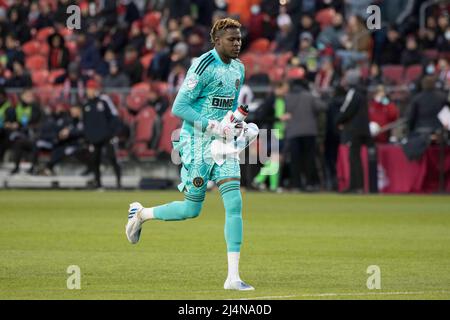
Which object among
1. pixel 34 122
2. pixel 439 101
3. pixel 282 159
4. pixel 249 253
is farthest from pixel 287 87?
pixel 249 253

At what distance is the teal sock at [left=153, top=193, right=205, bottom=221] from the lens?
465 inches

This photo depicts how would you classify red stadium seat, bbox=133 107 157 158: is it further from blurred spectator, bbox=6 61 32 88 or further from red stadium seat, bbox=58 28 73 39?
red stadium seat, bbox=58 28 73 39

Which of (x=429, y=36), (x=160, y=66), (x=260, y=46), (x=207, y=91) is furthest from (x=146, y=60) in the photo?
(x=207, y=91)

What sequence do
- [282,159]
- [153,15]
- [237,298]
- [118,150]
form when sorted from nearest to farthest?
[237,298] → [282,159] → [118,150] → [153,15]

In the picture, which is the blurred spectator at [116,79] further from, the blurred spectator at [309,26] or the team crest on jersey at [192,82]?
the team crest on jersey at [192,82]

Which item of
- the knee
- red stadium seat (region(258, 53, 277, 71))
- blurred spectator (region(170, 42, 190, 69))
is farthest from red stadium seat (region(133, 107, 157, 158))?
the knee

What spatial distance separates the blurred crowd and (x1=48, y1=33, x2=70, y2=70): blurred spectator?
1.1 inches

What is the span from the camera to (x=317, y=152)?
28.7m

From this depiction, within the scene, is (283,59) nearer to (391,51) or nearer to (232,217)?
(391,51)

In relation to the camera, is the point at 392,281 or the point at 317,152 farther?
the point at 317,152

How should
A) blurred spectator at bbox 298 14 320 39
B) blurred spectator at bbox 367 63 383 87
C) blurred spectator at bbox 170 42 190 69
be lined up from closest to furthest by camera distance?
1. blurred spectator at bbox 367 63 383 87
2. blurred spectator at bbox 170 42 190 69
3. blurred spectator at bbox 298 14 320 39

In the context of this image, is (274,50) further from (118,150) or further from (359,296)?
(359,296)

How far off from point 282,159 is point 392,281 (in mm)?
16777

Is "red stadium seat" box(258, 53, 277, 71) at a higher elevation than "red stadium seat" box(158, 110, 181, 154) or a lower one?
higher
